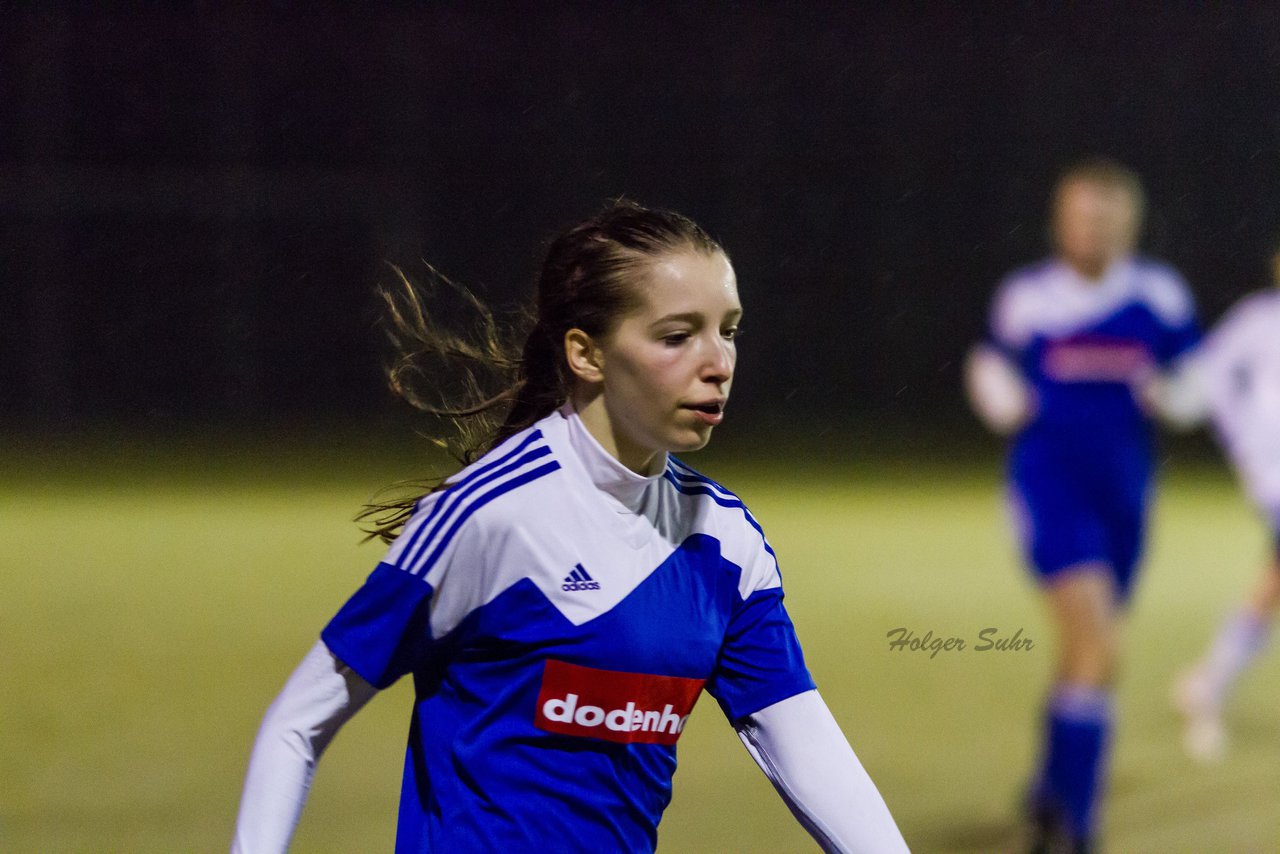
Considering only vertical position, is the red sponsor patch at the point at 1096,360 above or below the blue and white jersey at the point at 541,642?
above

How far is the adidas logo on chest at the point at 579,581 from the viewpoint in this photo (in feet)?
4.72

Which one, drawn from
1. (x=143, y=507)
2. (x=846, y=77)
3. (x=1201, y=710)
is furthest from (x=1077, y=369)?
(x=846, y=77)

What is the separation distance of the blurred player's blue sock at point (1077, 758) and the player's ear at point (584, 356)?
2618 millimetres

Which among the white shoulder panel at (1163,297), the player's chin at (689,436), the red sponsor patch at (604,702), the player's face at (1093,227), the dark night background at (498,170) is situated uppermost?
the dark night background at (498,170)

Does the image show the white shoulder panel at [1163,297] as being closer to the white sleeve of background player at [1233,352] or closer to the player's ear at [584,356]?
the white sleeve of background player at [1233,352]

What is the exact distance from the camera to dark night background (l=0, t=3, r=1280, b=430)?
11.7 metres

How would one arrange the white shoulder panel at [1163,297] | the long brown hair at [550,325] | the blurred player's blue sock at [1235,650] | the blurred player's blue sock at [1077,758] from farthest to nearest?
the blurred player's blue sock at [1235,650] → the white shoulder panel at [1163,297] → the blurred player's blue sock at [1077,758] → the long brown hair at [550,325]

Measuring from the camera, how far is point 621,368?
1482mm

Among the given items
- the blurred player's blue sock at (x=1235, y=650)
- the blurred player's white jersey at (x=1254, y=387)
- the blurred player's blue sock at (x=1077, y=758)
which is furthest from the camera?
the blurred player's white jersey at (x=1254, y=387)

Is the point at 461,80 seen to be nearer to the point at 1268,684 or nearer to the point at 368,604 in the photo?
the point at 1268,684

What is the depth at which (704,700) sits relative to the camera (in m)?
5.25

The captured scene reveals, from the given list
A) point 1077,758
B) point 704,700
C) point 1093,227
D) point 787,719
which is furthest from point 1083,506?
point 787,719

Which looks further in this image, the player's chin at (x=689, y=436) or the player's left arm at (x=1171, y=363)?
the player's left arm at (x=1171, y=363)

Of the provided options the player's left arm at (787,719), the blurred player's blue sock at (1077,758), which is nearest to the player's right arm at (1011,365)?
the blurred player's blue sock at (1077,758)
